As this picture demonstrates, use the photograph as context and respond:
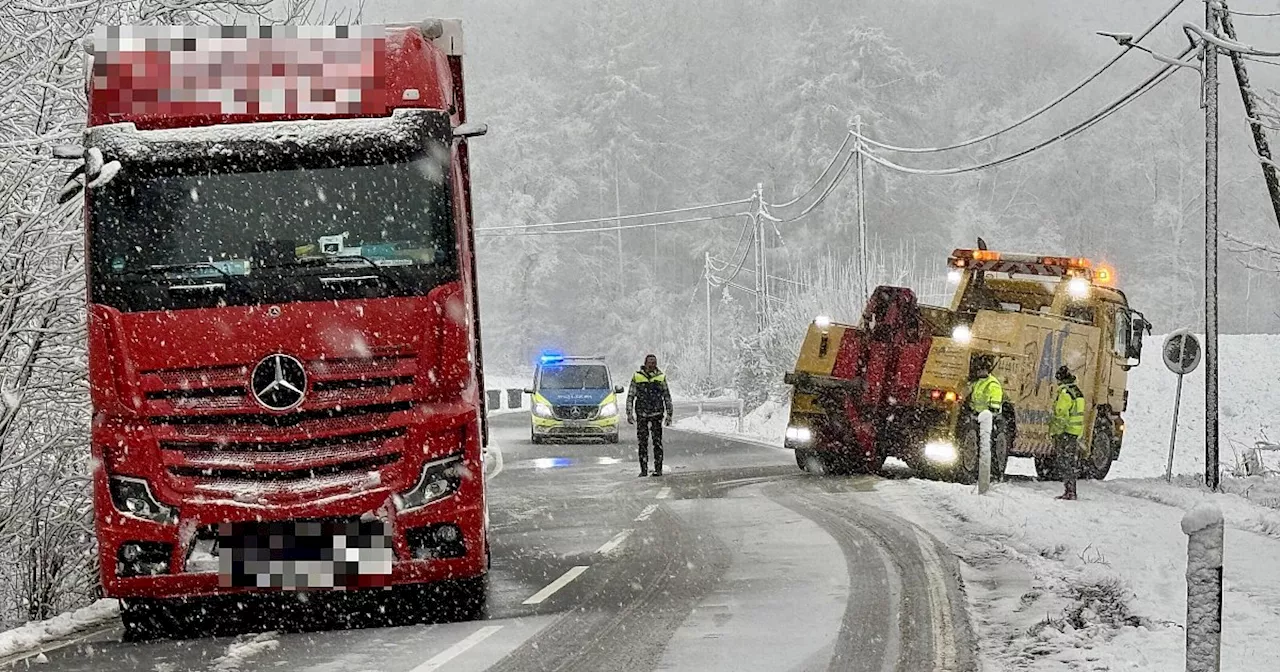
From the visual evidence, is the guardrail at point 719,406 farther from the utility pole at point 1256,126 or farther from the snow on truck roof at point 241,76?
the snow on truck roof at point 241,76

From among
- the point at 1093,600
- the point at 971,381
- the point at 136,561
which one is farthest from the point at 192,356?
the point at 971,381

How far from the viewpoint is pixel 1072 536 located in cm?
1246

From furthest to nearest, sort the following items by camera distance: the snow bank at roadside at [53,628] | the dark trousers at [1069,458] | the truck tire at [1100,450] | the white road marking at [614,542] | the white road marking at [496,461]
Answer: the truck tire at [1100,450]
the white road marking at [496,461]
the dark trousers at [1069,458]
the white road marking at [614,542]
the snow bank at roadside at [53,628]

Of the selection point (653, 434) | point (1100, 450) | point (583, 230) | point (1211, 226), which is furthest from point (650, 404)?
point (583, 230)

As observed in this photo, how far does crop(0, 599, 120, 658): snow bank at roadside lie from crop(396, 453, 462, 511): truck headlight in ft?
7.52

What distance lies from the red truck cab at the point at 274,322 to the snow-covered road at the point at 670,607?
419 millimetres

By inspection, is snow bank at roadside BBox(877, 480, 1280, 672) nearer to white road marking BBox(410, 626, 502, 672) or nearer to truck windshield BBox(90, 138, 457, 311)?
white road marking BBox(410, 626, 502, 672)

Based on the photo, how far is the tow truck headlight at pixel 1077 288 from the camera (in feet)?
68.9

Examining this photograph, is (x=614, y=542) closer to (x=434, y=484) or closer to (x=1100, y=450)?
(x=434, y=484)

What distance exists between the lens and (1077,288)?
2102 cm

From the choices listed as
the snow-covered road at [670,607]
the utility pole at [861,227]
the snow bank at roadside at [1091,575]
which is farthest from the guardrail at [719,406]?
the snow-covered road at [670,607]

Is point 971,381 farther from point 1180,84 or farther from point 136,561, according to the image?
point 1180,84

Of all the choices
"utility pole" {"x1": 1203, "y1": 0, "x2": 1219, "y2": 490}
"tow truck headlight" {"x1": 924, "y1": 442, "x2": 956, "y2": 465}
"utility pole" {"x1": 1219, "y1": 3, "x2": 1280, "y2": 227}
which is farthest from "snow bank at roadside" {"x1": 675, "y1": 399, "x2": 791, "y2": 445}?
"utility pole" {"x1": 1219, "y1": 3, "x2": 1280, "y2": 227}

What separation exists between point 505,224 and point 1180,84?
156ft
